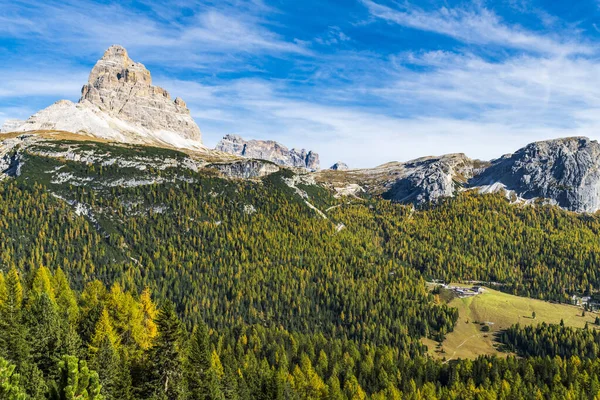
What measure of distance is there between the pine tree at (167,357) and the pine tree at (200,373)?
269 inches

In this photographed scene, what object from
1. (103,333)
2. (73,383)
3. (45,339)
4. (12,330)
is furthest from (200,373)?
(73,383)

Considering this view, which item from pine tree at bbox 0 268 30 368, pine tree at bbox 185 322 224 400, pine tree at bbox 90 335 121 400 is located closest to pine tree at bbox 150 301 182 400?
pine tree at bbox 90 335 121 400

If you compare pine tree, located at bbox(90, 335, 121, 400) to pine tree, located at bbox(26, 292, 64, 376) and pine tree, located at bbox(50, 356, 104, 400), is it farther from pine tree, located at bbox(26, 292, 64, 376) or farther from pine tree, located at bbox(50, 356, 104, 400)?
pine tree, located at bbox(50, 356, 104, 400)

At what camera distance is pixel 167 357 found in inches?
2154

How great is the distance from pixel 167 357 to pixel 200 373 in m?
11.0

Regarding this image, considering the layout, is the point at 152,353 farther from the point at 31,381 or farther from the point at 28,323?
the point at 28,323

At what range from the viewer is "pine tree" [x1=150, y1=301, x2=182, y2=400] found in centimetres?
5444

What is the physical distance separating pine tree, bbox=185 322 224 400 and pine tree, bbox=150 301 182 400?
6.83 m

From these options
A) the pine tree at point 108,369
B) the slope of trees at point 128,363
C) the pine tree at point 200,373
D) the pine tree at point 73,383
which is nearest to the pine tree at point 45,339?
the slope of trees at point 128,363

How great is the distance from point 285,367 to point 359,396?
26843mm

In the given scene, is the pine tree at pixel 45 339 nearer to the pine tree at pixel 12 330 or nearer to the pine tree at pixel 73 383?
the pine tree at pixel 12 330

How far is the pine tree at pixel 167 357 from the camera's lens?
5444cm

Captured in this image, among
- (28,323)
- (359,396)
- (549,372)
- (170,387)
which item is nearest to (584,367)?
(549,372)

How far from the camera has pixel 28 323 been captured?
61.2 metres
